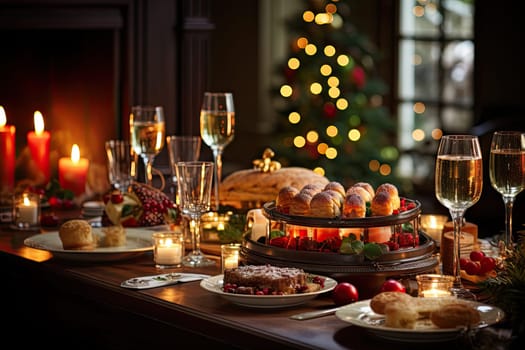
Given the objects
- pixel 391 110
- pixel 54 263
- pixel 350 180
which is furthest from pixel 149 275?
pixel 391 110

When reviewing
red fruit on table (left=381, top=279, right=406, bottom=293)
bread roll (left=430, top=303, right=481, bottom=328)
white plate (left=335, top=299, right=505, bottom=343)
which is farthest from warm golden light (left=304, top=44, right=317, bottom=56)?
bread roll (left=430, top=303, right=481, bottom=328)

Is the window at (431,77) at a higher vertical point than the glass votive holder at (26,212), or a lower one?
higher

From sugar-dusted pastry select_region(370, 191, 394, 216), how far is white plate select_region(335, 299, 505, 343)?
15.3 inches

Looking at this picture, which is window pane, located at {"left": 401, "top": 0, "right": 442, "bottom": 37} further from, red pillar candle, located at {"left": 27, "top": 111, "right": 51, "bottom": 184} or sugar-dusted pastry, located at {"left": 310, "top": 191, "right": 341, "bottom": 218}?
sugar-dusted pastry, located at {"left": 310, "top": 191, "right": 341, "bottom": 218}

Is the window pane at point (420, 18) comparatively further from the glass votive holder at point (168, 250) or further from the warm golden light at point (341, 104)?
the glass votive holder at point (168, 250)

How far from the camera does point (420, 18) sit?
23.6ft

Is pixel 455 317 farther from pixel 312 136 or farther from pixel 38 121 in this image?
pixel 312 136

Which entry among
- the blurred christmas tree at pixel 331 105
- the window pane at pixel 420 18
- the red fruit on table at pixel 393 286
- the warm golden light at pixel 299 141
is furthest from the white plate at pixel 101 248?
the window pane at pixel 420 18

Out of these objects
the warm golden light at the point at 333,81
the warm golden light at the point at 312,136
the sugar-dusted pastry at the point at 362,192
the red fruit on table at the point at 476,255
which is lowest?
the red fruit on table at the point at 476,255

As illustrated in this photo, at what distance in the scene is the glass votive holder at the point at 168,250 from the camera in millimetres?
2543

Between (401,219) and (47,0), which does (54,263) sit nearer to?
(401,219)

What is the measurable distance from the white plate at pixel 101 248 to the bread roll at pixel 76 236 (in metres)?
0.02

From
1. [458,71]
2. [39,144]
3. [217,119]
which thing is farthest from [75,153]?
[458,71]

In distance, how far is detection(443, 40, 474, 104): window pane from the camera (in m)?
6.92
